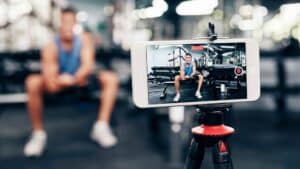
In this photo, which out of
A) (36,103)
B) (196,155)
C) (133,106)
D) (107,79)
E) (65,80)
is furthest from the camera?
(133,106)

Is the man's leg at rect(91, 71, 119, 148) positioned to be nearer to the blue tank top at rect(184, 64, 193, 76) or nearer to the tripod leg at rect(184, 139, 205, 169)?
the tripod leg at rect(184, 139, 205, 169)

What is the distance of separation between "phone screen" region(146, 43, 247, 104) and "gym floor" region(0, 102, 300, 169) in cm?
142

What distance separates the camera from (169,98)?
0.78 meters

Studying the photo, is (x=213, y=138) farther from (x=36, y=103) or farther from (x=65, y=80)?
(x=36, y=103)

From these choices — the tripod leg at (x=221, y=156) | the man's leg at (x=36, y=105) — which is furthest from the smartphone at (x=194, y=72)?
the man's leg at (x=36, y=105)

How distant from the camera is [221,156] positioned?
87 centimetres

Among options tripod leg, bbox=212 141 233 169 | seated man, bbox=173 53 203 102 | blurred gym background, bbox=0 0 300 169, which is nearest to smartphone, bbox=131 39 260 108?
seated man, bbox=173 53 203 102

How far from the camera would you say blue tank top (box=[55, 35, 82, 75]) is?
8.83ft

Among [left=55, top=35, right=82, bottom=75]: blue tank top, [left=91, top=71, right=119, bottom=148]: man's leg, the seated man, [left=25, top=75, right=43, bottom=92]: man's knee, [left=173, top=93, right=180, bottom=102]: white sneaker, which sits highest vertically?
[left=55, top=35, right=82, bottom=75]: blue tank top

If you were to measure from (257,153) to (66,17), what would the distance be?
1334 millimetres

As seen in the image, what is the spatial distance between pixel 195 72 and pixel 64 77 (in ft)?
6.16

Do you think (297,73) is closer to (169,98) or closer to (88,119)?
(88,119)

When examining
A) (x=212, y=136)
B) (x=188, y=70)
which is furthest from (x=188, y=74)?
(x=212, y=136)

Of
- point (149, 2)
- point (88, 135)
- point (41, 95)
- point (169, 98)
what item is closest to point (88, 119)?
point (88, 135)
